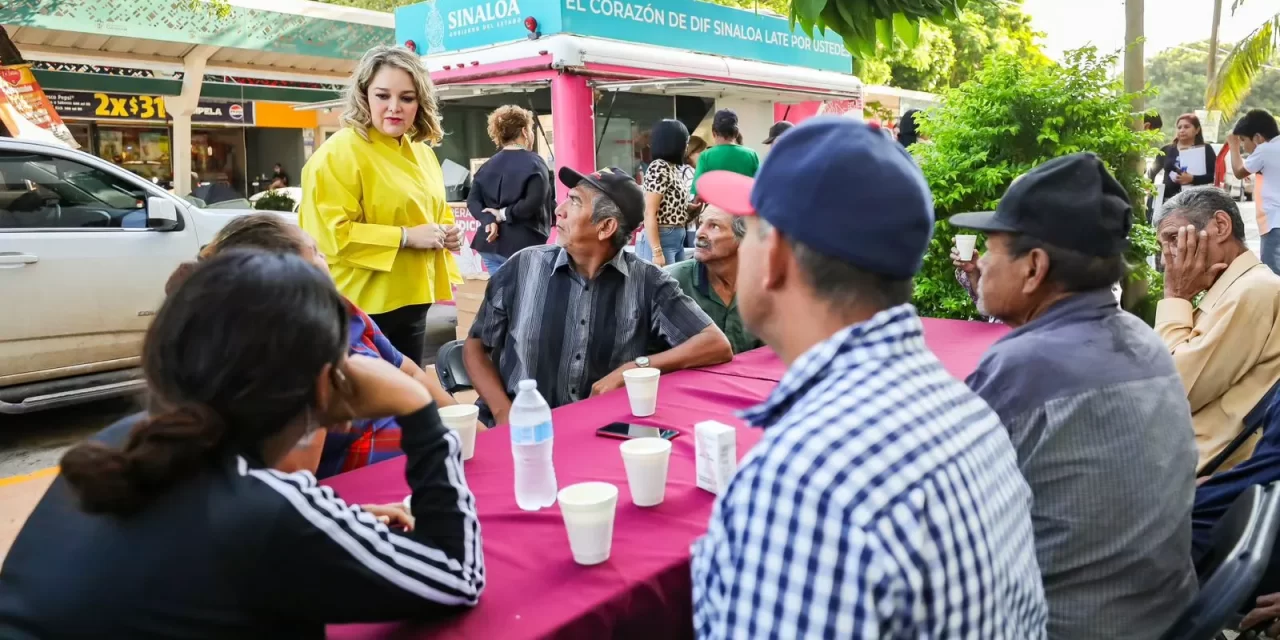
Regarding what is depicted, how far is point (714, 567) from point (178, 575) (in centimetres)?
67

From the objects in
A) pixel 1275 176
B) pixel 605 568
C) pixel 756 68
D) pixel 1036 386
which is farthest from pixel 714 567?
pixel 756 68

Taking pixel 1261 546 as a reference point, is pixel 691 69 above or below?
above

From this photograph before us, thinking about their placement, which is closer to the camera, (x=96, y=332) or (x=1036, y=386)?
(x=1036, y=386)

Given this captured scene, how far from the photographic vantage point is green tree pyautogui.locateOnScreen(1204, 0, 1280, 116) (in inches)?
445

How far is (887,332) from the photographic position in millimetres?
1087

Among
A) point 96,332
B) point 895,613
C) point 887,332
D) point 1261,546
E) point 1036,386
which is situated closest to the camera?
point 895,613

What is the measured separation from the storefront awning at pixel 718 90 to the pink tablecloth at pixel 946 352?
480 centimetres

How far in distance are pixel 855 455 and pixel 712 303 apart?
109 inches

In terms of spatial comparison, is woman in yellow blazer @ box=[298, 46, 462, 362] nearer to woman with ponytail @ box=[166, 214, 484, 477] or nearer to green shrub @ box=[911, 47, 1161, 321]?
woman with ponytail @ box=[166, 214, 484, 477]

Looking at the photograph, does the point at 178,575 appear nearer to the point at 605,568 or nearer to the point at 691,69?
the point at 605,568

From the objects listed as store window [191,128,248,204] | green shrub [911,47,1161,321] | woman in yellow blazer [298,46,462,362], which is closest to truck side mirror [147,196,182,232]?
woman in yellow blazer [298,46,462,362]

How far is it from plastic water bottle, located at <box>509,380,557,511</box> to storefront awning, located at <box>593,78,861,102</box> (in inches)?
255

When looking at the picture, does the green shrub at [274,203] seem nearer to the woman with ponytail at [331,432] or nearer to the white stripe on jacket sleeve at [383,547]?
the woman with ponytail at [331,432]

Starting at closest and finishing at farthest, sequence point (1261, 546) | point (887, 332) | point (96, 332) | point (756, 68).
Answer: point (887, 332)
point (1261, 546)
point (96, 332)
point (756, 68)
